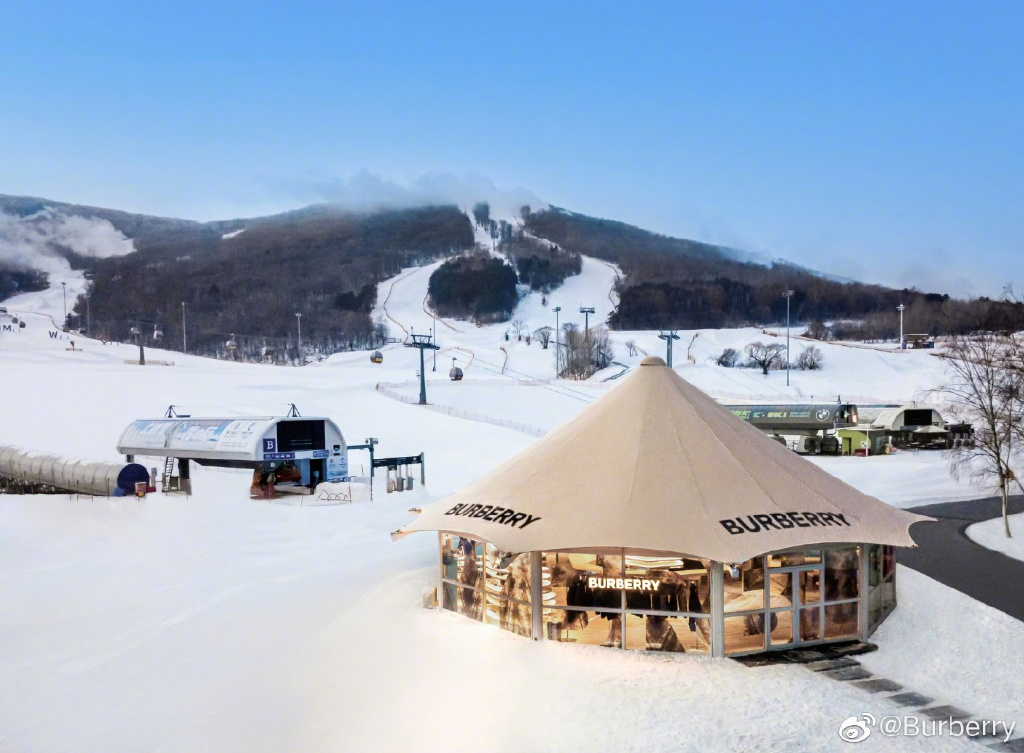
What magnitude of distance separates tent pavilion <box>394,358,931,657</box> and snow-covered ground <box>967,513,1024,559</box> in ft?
29.4

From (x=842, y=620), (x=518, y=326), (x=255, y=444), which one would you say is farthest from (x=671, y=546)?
(x=518, y=326)

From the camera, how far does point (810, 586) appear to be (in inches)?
588

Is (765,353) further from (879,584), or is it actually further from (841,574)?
(841,574)

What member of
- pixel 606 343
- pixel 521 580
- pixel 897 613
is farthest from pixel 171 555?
pixel 606 343

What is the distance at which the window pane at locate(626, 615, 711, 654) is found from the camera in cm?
1428

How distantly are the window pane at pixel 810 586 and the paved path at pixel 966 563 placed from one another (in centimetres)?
491

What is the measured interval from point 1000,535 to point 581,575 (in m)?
17.7

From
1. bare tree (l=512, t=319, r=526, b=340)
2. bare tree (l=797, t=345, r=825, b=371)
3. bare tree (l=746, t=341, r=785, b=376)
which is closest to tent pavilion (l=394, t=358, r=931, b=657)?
bare tree (l=746, t=341, r=785, b=376)

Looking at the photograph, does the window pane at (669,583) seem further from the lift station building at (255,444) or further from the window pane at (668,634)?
the lift station building at (255,444)

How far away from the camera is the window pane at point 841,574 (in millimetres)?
15109

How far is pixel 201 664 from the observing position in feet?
49.4

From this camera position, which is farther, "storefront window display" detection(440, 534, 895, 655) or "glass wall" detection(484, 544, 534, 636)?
"glass wall" detection(484, 544, 534, 636)

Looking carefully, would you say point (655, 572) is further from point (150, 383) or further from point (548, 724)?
point (150, 383)

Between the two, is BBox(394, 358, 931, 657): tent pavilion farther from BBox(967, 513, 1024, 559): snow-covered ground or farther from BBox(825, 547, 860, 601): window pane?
BBox(967, 513, 1024, 559): snow-covered ground
